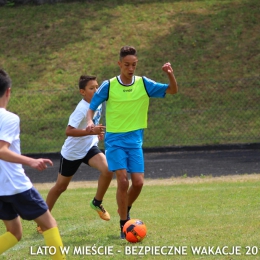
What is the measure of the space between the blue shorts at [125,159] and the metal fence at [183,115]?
10.4m

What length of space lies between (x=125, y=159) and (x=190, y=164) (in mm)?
8269

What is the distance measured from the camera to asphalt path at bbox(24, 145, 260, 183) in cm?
1450

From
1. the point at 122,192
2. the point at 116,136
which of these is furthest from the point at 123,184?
the point at 116,136

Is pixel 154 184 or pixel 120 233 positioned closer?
pixel 120 233

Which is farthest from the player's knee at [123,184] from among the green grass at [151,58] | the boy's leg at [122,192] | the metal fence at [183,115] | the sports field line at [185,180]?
the green grass at [151,58]

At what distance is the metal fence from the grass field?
5.82 metres

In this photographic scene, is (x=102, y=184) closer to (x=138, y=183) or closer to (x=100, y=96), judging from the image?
(x=138, y=183)

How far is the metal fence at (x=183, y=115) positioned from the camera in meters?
18.4

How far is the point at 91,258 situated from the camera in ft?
20.5

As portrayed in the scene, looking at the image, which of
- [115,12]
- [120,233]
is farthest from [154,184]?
[115,12]

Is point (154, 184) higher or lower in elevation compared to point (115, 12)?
lower

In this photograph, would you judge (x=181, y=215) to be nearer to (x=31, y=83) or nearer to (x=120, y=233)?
(x=120, y=233)

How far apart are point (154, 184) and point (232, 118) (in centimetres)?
623

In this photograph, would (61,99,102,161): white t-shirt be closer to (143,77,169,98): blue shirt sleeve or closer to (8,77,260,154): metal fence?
(143,77,169,98): blue shirt sleeve
